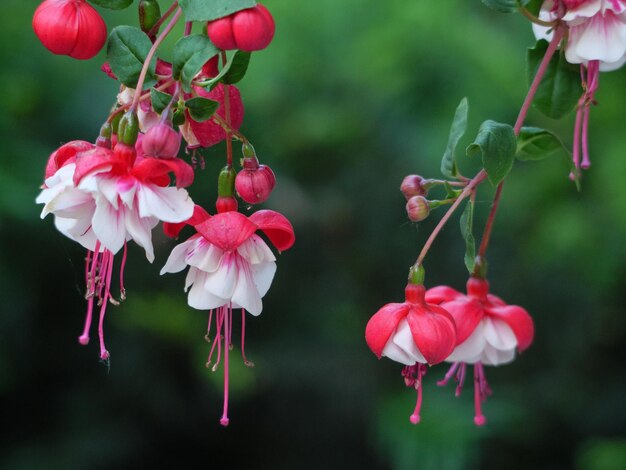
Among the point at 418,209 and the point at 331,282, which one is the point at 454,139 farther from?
the point at 331,282

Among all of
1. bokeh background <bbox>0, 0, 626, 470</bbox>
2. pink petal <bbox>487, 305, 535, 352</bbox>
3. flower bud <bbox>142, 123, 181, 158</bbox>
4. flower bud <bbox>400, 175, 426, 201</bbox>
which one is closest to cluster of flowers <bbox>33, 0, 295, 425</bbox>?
flower bud <bbox>142, 123, 181, 158</bbox>

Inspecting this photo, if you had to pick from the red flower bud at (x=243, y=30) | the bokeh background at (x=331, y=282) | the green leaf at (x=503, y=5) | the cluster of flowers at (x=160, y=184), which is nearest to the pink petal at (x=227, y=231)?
the cluster of flowers at (x=160, y=184)

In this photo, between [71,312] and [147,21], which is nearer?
[147,21]

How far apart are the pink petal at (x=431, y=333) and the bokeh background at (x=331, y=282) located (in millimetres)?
1017

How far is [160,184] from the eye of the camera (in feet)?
1.70

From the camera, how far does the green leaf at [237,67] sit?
53cm

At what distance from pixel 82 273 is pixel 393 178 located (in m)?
0.62

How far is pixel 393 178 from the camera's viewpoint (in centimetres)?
177

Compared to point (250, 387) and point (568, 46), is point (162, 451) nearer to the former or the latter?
point (250, 387)

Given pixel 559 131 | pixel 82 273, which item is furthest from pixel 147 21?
pixel 559 131

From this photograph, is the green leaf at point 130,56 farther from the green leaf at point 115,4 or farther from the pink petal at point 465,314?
the pink petal at point 465,314

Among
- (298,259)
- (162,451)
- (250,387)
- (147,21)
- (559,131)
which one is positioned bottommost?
(162,451)

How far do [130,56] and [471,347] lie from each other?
0.33m

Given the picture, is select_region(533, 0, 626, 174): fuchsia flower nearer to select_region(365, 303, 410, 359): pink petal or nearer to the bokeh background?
select_region(365, 303, 410, 359): pink petal
